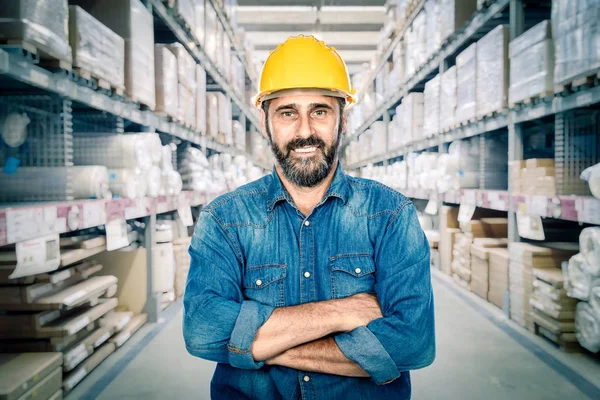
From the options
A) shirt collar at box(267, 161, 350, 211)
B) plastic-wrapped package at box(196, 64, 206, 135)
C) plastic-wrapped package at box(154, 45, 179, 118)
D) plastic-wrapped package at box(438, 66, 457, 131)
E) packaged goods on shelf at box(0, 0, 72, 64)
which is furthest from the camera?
plastic-wrapped package at box(196, 64, 206, 135)

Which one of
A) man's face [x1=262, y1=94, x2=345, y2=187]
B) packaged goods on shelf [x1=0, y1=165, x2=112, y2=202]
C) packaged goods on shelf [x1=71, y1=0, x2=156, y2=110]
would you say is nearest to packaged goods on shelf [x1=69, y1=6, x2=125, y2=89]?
packaged goods on shelf [x1=71, y1=0, x2=156, y2=110]

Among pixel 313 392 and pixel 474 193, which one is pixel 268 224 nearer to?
pixel 313 392

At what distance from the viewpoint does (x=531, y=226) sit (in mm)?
3365

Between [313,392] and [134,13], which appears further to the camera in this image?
[134,13]

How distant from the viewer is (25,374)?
2.05 meters

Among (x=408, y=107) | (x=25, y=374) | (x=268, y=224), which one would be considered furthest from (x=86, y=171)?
(x=408, y=107)

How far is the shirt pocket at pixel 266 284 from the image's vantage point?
1.50 meters

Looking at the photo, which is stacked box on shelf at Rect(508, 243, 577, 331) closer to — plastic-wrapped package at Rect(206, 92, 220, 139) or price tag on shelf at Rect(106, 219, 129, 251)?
price tag on shelf at Rect(106, 219, 129, 251)

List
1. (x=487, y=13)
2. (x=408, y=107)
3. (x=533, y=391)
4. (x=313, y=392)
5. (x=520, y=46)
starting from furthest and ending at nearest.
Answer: (x=408, y=107) < (x=487, y=13) < (x=520, y=46) < (x=533, y=391) < (x=313, y=392)

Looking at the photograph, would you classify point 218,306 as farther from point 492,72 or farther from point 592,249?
point 492,72

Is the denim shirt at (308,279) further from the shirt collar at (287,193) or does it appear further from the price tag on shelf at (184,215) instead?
the price tag on shelf at (184,215)

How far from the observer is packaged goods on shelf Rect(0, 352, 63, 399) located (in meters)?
1.94

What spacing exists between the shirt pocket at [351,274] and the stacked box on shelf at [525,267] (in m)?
2.47

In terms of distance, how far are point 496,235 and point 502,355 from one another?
215 cm
